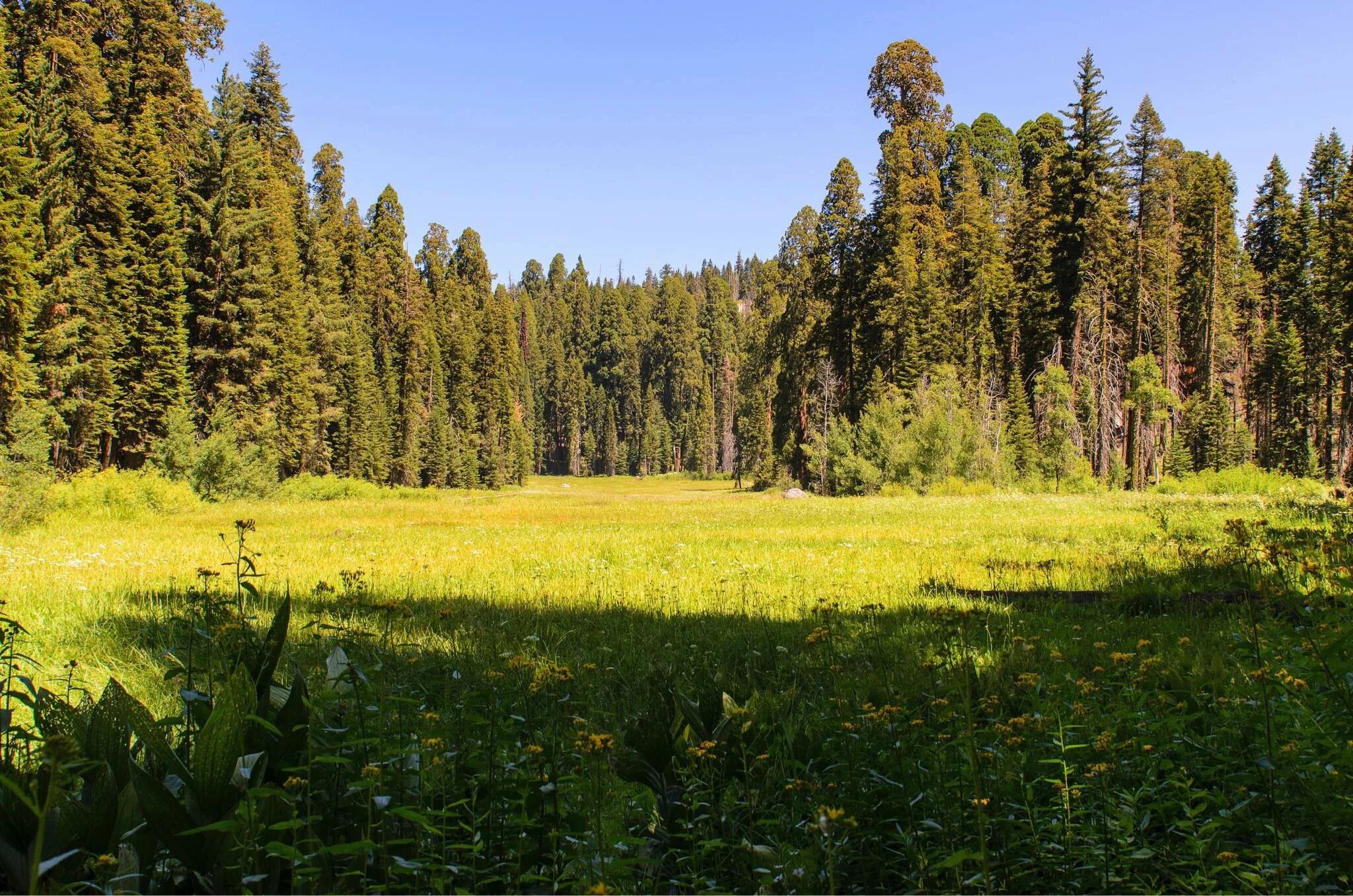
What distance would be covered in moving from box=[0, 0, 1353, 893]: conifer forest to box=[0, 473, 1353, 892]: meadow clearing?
0.03 metres

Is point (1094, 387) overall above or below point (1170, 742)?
above

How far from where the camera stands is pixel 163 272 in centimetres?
3072

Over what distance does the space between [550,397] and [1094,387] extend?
83.9 meters

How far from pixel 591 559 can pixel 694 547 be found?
2.41 metres

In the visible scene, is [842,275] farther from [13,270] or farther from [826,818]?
[826,818]

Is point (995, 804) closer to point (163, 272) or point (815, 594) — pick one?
point (815, 594)

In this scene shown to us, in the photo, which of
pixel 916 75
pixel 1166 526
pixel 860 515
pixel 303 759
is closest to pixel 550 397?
pixel 916 75

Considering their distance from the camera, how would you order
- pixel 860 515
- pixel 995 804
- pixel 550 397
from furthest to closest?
pixel 550 397 < pixel 860 515 < pixel 995 804

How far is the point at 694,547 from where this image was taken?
1389cm

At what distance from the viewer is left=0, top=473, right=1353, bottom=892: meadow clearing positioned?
212cm

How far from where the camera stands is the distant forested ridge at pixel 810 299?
27.2m

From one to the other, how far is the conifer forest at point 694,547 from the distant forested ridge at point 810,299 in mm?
255

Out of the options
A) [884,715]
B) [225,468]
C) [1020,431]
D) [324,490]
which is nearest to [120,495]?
[225,468]

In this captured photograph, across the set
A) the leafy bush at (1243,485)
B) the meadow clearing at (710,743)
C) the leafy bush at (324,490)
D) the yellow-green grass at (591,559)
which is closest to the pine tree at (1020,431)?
the leafy bush at (1243,485)
